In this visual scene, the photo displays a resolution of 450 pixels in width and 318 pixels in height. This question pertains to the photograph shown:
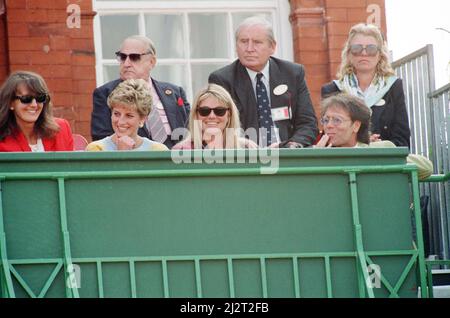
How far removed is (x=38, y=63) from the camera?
39.3 feet

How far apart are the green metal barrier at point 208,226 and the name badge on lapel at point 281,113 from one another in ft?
5.64

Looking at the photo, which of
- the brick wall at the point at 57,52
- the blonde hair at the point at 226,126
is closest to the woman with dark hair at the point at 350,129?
the blonde hair at the point at 226,126

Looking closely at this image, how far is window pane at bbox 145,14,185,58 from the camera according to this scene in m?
12.5

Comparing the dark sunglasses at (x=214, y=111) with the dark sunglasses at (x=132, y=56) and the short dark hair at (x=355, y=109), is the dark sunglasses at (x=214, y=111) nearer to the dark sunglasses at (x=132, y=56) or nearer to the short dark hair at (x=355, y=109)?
the short dark hair at (x=355, y=109)

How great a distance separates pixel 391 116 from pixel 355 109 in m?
1.10

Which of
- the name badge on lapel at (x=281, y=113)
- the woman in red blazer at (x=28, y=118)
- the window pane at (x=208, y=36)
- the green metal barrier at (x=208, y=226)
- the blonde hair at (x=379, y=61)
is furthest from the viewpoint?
the window pane at (x=208, y=36)

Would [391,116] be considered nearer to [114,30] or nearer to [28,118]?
[28,118]

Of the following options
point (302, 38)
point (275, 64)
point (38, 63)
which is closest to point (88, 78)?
point (38, 63)

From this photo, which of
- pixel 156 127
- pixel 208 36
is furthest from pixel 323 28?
pixel 156 127

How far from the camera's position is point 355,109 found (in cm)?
879

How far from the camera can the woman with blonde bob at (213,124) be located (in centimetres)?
846

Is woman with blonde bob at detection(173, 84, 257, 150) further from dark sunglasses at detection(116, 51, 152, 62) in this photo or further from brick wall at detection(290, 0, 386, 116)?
brick wall at detection(290, 0, 386, 116)

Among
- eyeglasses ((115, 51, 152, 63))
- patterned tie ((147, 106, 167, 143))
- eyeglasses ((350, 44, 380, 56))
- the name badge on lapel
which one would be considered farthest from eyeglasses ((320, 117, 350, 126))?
eyeglasses ((115, 51, 152, 63))

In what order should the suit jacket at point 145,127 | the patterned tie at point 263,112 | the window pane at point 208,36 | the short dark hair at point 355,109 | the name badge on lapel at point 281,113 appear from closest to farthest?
1. the short dark hair at point 355,109
2. the suit jacket at point 145,127
3. the patterned tie at point 263,112
4. the name badge on lapel at point 281,113
5. the window pane at point 208,36
